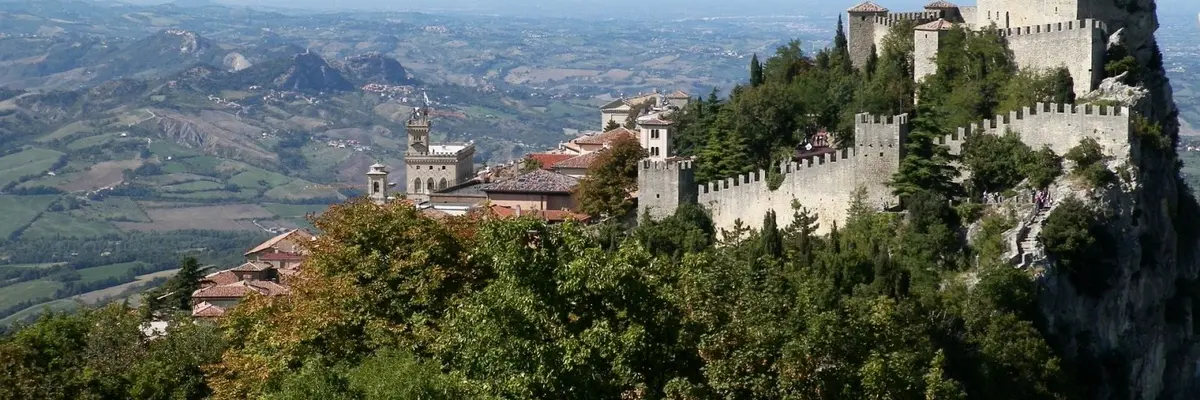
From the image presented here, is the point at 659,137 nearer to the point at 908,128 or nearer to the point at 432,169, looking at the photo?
the point at 908,128

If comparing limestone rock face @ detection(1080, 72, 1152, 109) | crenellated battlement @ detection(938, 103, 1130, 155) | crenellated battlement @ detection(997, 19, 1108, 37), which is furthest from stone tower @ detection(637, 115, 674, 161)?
crenellated battlement @ detection(938, 103, 1130, 155)

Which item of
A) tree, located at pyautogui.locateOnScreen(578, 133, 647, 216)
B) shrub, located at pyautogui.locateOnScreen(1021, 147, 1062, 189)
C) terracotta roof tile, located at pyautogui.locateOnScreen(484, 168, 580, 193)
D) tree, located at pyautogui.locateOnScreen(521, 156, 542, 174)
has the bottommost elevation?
tree, located at pyautogui.locateOnScreen(521, 156, 542, 174)

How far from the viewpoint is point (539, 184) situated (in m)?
67.3

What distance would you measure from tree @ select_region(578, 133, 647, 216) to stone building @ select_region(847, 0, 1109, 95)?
9545mm

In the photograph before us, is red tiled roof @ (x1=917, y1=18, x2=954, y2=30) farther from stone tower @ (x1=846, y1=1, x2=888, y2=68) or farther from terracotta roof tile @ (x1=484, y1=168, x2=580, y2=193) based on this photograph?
terracotta roof tile @ (x1=484, y1=168, x2=580, y2=193)

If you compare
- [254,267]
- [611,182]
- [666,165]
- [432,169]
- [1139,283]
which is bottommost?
[254,267]

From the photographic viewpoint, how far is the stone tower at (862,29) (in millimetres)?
67125

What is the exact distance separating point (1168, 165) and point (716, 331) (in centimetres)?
2996

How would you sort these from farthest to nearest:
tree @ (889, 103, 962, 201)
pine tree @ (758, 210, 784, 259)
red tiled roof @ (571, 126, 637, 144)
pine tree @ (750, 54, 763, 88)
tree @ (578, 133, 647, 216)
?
1. red tiled roof @ (571, 126, 637, 144)
2. pine tree @ (750, 54, 763, 88)
3. tree @ (578, 133, 647, 216)
4. tree @ (889, 103, 962, 201)
5. pine tree @ (758, 210, 784, 259)

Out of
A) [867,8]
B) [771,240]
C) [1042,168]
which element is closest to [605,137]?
[867,8]

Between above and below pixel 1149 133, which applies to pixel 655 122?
below

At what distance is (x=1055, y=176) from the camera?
175 feet

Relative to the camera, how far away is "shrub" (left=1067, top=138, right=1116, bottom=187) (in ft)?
173

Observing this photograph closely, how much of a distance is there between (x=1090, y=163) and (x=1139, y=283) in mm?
5439
